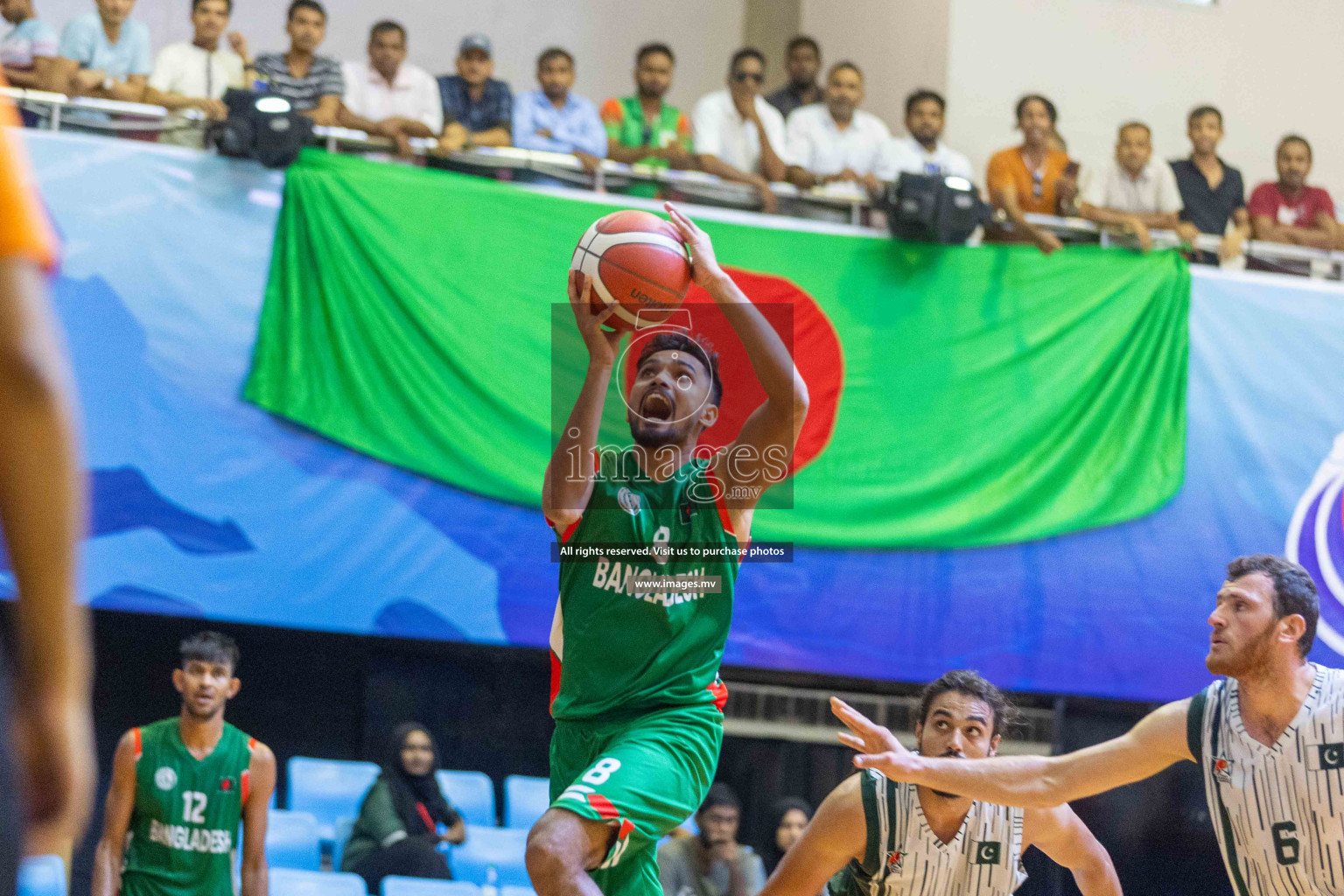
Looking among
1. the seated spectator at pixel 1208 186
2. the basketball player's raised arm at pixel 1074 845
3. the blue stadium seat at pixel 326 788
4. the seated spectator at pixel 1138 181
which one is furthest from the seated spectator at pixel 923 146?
the basketball player's raised arm at pixel 1074 845

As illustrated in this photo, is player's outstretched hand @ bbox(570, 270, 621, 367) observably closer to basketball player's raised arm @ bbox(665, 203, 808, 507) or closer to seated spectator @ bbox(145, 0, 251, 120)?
basketball player's raised arm @ bbox(665, 203, 808, 507)

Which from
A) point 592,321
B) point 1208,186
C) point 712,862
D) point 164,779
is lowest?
point 712,862

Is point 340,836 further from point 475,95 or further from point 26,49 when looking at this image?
point 26,49

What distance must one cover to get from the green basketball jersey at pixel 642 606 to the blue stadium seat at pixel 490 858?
4139 mm

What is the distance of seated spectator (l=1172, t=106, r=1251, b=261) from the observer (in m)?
→ 10.9

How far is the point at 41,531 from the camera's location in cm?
141

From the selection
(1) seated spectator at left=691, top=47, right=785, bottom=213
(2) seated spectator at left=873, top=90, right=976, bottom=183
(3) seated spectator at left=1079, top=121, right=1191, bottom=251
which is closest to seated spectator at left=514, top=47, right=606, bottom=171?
(1) seated spectator at left=691, top=47, right=785, bottom=213

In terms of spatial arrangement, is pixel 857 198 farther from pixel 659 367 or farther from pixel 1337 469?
pixel 659 367

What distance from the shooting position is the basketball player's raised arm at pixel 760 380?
14.0 ft

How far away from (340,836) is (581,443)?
4.82 m

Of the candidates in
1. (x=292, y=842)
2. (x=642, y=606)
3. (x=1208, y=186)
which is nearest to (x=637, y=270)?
(x=642, y=606)

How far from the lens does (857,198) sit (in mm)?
9789

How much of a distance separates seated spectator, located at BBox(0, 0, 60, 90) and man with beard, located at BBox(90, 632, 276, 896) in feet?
14.0

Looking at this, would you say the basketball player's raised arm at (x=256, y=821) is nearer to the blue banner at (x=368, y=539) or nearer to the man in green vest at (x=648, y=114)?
the blue banner at (x=368, y=539)
